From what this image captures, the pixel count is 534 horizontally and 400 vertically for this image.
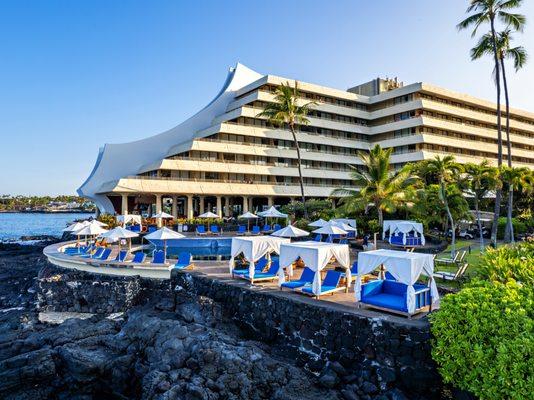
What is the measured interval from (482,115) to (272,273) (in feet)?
176

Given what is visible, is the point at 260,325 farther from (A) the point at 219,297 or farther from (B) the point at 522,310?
(B) the point at 522,310

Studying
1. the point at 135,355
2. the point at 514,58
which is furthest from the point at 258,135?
the point at 135,355

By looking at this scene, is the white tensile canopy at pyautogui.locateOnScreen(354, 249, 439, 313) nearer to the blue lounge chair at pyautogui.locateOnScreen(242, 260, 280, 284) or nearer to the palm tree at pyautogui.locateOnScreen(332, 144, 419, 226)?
the blue lounge chair at pyautogui.locateOnScreen(242, 260, 280, 284)

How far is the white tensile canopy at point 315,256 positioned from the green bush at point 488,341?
4423 mm

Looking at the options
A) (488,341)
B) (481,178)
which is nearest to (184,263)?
(488,341)

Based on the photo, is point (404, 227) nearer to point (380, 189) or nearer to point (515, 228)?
point (380, 189)

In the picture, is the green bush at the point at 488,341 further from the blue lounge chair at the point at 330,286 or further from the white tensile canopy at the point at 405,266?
the blue lounge chair at the point at 330,286

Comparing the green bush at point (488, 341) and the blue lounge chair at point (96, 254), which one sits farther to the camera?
the blue lounge chair at point (96, 254)

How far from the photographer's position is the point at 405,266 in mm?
11203

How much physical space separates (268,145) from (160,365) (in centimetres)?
3921

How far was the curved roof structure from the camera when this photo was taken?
44175mm

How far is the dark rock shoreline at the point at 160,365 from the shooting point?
9.95 meters

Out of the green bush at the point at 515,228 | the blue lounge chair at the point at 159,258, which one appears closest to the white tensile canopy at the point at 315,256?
the blue lounge chair at the point at 159,258

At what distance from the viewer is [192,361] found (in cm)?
1085
